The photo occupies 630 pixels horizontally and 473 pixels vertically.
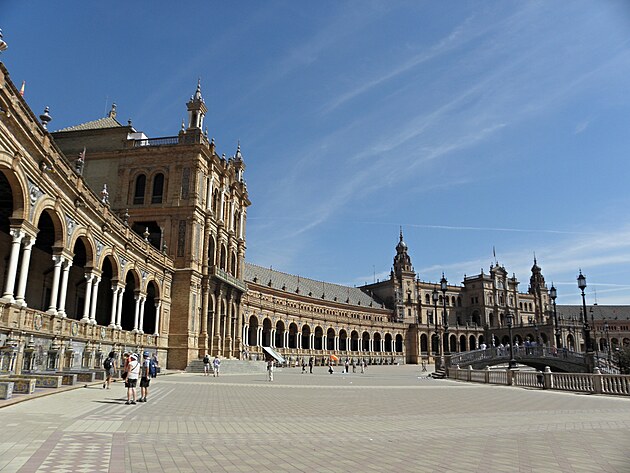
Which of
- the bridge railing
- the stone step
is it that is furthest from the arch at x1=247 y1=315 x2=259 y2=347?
the bridge railing

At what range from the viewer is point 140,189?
43.2 m

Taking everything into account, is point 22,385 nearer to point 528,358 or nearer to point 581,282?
point 581,282

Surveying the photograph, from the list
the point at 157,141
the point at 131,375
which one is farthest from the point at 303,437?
the point at 157,141

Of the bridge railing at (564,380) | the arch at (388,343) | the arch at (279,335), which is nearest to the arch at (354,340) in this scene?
the arch at (388,343)

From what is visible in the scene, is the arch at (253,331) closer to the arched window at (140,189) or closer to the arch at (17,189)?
the arched window at (140,189)

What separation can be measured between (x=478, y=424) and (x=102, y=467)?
8.88 m

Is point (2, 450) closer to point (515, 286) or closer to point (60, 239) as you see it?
point (60, 239)

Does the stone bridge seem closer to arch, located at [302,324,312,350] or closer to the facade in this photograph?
the facade

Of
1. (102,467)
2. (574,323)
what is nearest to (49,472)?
(102,467)

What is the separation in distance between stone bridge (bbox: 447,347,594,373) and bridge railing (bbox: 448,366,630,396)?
45.8ft

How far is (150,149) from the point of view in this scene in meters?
42.8

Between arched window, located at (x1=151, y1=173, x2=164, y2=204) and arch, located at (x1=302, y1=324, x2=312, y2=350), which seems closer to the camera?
arched window, located at (x1=151, y1=173, x2=164, y2=204)

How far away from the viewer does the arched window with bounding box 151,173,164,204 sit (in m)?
42.4

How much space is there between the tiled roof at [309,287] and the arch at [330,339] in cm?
678
